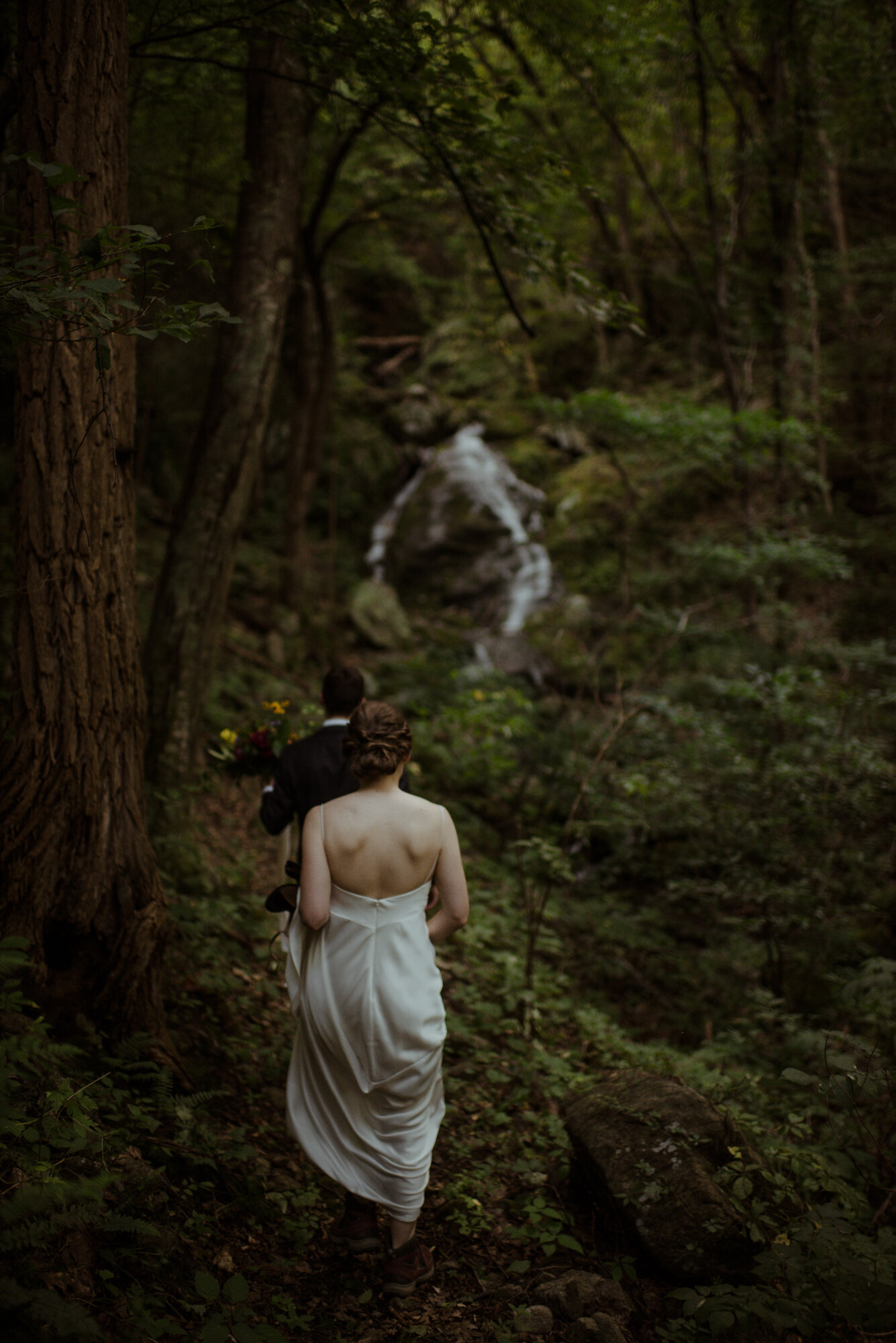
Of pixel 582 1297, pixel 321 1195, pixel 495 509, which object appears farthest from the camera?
pixel 495 509

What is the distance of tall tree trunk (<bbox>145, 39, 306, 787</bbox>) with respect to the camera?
17.4 ft

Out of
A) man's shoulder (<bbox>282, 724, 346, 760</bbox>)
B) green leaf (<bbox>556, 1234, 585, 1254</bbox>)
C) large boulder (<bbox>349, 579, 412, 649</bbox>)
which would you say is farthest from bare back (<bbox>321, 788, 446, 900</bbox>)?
large boulder (<bbox>349, 579, 412, 649</bbox>)

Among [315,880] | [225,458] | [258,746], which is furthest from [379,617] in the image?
[315,880]

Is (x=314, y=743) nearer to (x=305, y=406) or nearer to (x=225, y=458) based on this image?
(x=225, y=458)

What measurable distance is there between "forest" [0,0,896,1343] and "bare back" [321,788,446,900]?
0.94 m

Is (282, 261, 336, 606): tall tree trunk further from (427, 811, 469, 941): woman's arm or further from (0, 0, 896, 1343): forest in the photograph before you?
(427, 811, 469, 941): woman's arm

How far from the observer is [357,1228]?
284cm

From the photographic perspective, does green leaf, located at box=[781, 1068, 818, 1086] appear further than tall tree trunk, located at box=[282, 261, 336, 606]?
No

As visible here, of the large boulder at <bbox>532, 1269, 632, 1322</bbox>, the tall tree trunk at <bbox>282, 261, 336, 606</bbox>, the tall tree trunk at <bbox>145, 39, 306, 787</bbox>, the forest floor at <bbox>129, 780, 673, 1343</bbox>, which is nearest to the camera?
the forest floor at <bbox>129, 780, 673, 1343</bbox>

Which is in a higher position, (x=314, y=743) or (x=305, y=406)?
(x=305, y=406)

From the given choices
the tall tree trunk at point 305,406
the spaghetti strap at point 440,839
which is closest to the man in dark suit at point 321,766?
the spaghetti strap at point 440,839

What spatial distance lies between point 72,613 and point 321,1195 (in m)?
2.59

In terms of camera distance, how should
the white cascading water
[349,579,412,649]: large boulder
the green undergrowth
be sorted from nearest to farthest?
the green undergrowth, [349,579,412,649]: large boulder, the white cascading water

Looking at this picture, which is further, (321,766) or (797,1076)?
Result: (321,766)
